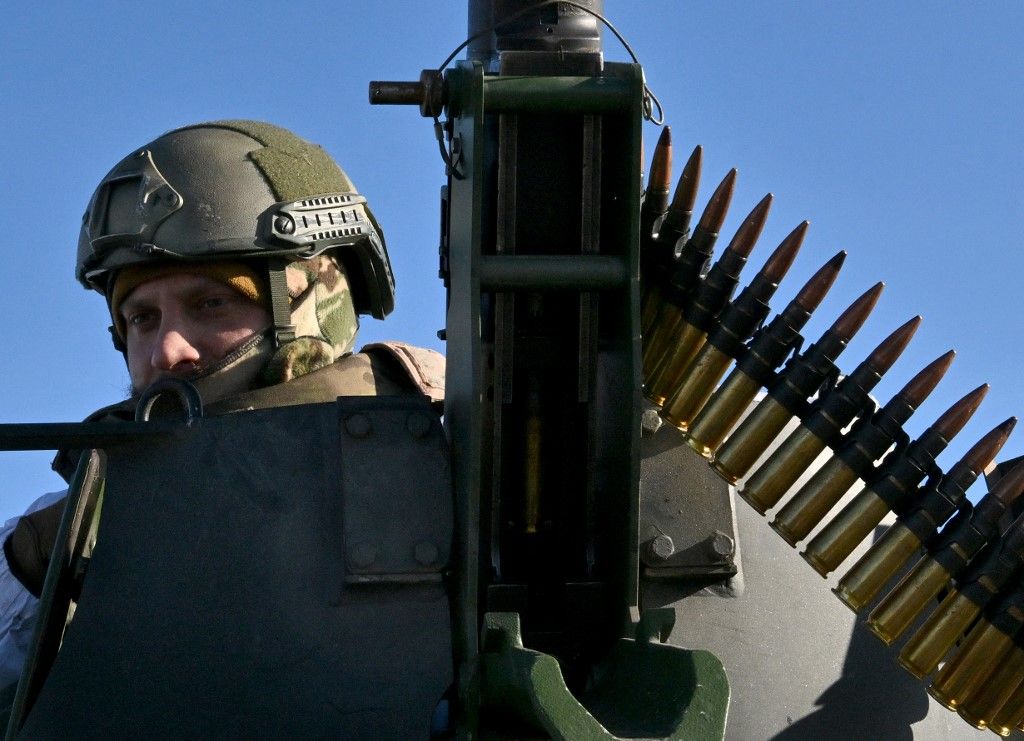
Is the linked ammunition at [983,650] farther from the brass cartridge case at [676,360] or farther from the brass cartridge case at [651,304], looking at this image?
the brass cartridge case at [651,304]

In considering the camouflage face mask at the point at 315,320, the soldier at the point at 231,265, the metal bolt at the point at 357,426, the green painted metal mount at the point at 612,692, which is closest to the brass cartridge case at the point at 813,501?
the green painted metal mount at the point at 612,692

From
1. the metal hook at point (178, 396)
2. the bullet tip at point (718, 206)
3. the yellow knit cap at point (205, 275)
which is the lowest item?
the yellow knit cap at point (205, 275)

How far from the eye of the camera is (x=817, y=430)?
17.3 ft

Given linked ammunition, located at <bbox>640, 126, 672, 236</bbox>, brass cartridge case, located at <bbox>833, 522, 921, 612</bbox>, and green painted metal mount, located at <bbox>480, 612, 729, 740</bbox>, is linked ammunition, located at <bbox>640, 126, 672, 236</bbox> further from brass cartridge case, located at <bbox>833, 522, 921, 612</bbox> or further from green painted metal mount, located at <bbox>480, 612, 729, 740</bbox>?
green painted metal mount, located at <bbox>480, 612, 729, 740</bbox>

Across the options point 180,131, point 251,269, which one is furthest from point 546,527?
point 180,131

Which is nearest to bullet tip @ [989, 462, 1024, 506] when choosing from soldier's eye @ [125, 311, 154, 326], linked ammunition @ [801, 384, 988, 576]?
linked ammunition @ [801, 384, 988, 576]

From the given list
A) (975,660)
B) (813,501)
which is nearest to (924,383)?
(813,501)

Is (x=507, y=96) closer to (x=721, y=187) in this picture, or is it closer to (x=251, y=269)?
(x=721, y=187)

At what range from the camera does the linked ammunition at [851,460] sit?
5.23m

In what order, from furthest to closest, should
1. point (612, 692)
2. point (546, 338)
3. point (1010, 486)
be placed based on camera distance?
point (1010, 486) < point (546, 338) < point (612, 692)

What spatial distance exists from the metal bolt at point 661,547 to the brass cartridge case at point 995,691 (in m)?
0.93

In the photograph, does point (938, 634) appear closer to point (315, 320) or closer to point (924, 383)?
point (924, 383)

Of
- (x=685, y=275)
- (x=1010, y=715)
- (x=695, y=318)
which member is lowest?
(x=1010, y=715)

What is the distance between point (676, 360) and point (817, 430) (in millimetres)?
467
